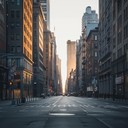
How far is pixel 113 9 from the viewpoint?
118625mm

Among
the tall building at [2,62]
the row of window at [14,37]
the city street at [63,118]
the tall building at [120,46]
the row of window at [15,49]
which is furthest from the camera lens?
the row of window at [14,37]

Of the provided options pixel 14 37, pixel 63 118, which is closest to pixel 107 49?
pixel 14 37

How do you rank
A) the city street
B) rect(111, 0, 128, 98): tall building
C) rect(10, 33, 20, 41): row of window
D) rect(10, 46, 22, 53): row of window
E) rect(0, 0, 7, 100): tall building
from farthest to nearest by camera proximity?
rect(10, 33, 20, 41): row of window < rect(10, 46, 22, 53): row of window < rect(111, 0, 128, 98): tall building < rect(0, 0, 7, 100): tall building < the city street

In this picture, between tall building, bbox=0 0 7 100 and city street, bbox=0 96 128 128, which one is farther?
tall building, bbox=0 0 7 100

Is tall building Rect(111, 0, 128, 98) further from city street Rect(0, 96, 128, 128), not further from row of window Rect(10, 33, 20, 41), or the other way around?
city street Rect(0, 96, 128, 128)

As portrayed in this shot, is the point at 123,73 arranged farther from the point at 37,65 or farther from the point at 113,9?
the point at 37,65

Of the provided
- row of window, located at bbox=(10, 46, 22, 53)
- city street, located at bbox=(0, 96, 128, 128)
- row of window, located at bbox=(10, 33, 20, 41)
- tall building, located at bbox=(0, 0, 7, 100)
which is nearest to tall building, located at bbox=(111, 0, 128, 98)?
tall building, located at bbox=(0, 0, 7, 100)

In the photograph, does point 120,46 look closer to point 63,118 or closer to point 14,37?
point 14,37

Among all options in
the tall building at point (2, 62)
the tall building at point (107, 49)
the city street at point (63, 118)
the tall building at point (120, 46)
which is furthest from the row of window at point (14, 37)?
the city street at point (63, 118)

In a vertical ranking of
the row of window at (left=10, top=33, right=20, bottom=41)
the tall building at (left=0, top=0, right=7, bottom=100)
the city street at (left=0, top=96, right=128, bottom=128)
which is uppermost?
the row of window at (left=10, top=33, right=20, bottom=41)

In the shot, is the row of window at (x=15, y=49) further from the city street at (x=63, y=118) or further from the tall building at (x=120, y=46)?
the city street at (x=63, y=118)

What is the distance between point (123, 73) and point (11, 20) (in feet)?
145

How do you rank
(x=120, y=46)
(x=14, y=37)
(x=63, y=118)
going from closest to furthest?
(x=63, y=118) < (x=120, y=46) < (x=14, y=37)

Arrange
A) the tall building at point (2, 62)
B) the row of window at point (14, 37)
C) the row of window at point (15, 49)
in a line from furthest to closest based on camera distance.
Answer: the row of window at point (14, 37) → the row of window at point (15, 49) → the tall building at point (2, 62)
